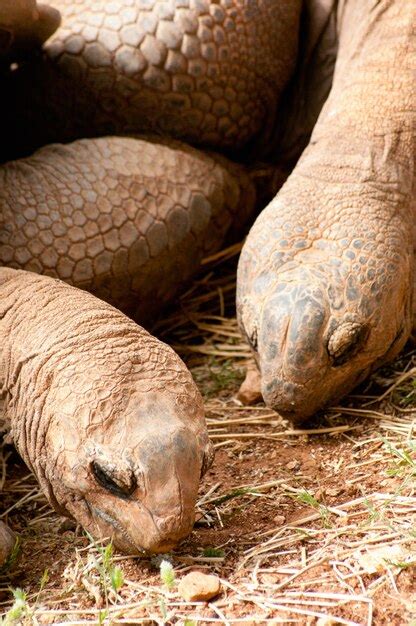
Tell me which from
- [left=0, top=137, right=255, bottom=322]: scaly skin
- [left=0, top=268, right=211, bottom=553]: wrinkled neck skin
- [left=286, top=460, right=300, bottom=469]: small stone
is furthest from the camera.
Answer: [left=0, top=137, right=255, bottom=322]: scaly skin

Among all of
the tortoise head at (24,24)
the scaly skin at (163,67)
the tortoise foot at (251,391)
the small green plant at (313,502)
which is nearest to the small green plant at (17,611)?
the small green plant at (313,502)

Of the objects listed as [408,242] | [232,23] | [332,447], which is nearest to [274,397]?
[332,447]

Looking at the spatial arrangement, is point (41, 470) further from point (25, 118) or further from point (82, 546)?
point (25, 118)

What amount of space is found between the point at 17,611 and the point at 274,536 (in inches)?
25.7

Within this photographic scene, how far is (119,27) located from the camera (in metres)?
3.92

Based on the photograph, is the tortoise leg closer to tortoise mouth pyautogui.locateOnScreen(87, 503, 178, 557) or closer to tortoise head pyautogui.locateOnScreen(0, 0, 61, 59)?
tortoise mouth pyautogui.locateOnScreen(87, 503, 178, 557)

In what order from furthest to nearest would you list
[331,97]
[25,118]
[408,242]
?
[25,118]
[331,97]
[408,242]

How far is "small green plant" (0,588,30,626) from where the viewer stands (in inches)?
84.9

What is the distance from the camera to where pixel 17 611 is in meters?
2.16

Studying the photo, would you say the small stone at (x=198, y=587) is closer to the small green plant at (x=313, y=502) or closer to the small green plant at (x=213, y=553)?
the small green plant at (x=213, y=553)

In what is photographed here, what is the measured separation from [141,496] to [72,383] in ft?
1.09

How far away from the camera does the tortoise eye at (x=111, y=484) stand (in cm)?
228

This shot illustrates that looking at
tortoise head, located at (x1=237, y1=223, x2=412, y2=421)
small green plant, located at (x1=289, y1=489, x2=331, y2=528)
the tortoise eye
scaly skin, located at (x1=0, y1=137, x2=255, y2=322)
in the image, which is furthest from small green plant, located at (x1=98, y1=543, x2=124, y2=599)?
scaly skin, located at (x1=0, y1=137, x2=255, y2=322)

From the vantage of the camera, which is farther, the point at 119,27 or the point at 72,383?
the point at 119,27
